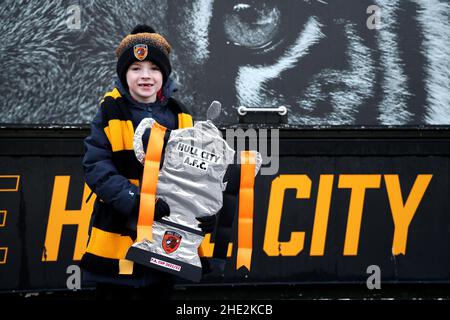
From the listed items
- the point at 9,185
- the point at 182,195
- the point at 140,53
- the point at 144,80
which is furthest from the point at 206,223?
the point at 9,185

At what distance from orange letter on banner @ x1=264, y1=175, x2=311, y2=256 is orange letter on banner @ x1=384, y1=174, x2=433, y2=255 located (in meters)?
0.45

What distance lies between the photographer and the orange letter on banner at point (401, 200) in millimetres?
3793

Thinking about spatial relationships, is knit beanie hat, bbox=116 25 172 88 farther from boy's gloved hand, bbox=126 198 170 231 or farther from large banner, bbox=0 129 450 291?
large banner, bbox=0 129 450 291

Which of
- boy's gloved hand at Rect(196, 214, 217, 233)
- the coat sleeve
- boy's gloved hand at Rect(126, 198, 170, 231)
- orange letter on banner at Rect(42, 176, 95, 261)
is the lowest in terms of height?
orange letter on banner at Rect(42, 176, 95, 261)

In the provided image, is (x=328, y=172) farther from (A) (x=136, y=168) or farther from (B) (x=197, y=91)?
(A) (x=136, y=168)

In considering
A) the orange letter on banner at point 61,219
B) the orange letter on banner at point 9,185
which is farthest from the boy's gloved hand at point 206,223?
the orange letter on banner at point 9,185

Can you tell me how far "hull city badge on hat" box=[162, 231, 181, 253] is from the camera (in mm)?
2619

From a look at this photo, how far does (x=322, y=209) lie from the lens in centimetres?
377

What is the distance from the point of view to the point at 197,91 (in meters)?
3.82

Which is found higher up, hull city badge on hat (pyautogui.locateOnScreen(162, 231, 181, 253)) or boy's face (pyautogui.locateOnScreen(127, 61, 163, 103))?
boy's face (pyautogui.locateOnScreen(127, 61, 163, 103))

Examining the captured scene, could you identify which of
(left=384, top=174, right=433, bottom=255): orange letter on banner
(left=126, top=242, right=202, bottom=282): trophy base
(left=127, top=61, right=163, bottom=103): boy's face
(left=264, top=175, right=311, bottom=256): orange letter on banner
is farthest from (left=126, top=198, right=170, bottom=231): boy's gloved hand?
(left=384, top=174, right=433, bottom=255): orange letter on banner

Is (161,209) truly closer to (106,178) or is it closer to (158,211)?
(158,211)

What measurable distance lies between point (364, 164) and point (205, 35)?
1115 mm
